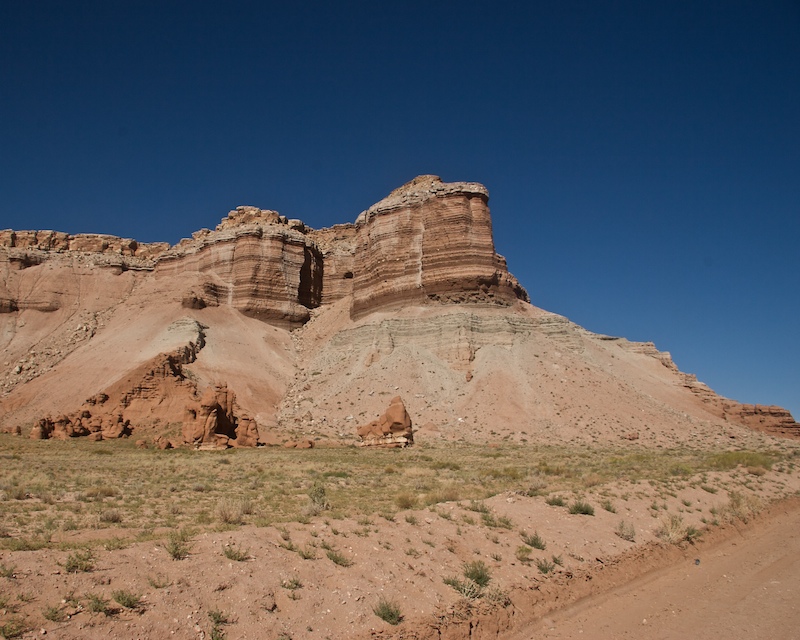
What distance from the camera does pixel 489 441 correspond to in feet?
112

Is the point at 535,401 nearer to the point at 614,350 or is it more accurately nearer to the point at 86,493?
the point at 614,350

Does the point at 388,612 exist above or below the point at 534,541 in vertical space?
below

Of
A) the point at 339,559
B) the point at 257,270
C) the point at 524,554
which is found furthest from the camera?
the point at 257,270

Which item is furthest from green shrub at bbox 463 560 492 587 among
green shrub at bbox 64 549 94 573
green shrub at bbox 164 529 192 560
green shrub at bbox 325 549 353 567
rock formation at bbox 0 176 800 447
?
rock formation at bbox 0 176 800 447

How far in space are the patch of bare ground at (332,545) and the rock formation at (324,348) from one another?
50.6ft

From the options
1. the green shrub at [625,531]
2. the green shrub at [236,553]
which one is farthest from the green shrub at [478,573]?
the green shrub at [625,531]

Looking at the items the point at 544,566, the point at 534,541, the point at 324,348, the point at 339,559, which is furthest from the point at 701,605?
the point at 324,348

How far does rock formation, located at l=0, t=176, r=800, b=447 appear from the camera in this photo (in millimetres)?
37062

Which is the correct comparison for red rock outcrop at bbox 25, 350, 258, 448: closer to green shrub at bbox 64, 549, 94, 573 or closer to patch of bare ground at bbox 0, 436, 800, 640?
patch of bare ground at bbox 0, 436, 800, 640

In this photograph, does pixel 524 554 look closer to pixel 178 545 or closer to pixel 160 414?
pixel 178 545

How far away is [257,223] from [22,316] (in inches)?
1065

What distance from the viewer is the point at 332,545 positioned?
9258mm

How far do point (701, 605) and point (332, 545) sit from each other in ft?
20.7

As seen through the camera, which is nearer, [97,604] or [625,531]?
[97,604]
